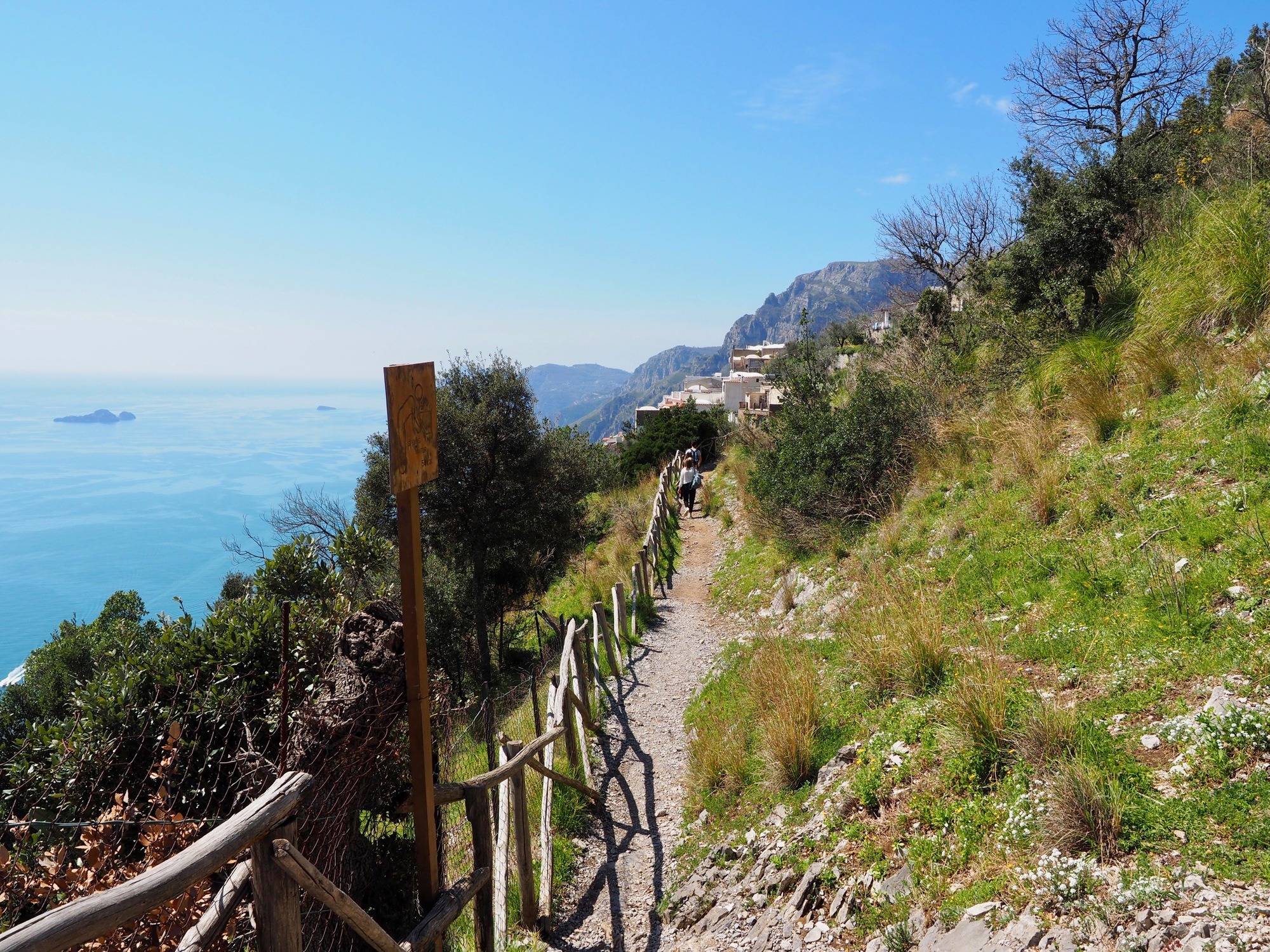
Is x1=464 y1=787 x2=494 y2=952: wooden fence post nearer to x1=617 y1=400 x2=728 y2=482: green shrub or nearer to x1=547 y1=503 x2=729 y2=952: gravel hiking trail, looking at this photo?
x1=547 y1=503 x2=729 y2=952: gravel hiking trail

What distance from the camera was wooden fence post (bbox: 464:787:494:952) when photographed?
3688 millimetres

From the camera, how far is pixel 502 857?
4.55 meters

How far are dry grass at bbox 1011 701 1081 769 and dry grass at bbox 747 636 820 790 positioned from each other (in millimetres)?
1704

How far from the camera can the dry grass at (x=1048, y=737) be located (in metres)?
3.62

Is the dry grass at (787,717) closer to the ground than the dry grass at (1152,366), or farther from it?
closer to the ground

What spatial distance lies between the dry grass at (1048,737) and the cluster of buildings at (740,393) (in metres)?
13.3

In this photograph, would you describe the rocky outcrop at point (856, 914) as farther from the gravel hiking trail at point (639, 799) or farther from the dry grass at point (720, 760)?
the dry grass at point (720, 760)

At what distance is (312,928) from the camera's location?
2840 mm

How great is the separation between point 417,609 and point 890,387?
11.1 metres

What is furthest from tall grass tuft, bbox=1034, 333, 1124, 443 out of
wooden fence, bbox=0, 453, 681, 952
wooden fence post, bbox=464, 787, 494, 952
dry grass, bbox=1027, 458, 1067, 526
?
wooden fence post, bbox=464, 787, 494, 952

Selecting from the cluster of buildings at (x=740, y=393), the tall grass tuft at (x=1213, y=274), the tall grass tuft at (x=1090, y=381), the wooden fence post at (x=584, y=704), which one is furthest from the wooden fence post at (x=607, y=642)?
the cluster of buildings at (x=740, y=393)

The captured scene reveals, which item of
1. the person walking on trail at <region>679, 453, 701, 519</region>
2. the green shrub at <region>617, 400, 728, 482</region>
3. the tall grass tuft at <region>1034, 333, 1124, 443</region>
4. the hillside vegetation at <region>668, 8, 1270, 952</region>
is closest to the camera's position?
the hillside vegetation at <region>668, 8, 1270, 952</region>

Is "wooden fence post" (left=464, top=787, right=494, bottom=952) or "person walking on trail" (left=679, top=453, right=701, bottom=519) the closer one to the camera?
"wooden fence post" (left=464, top=787, right=494, bottom=952)

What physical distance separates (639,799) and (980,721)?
3577 millimetres
